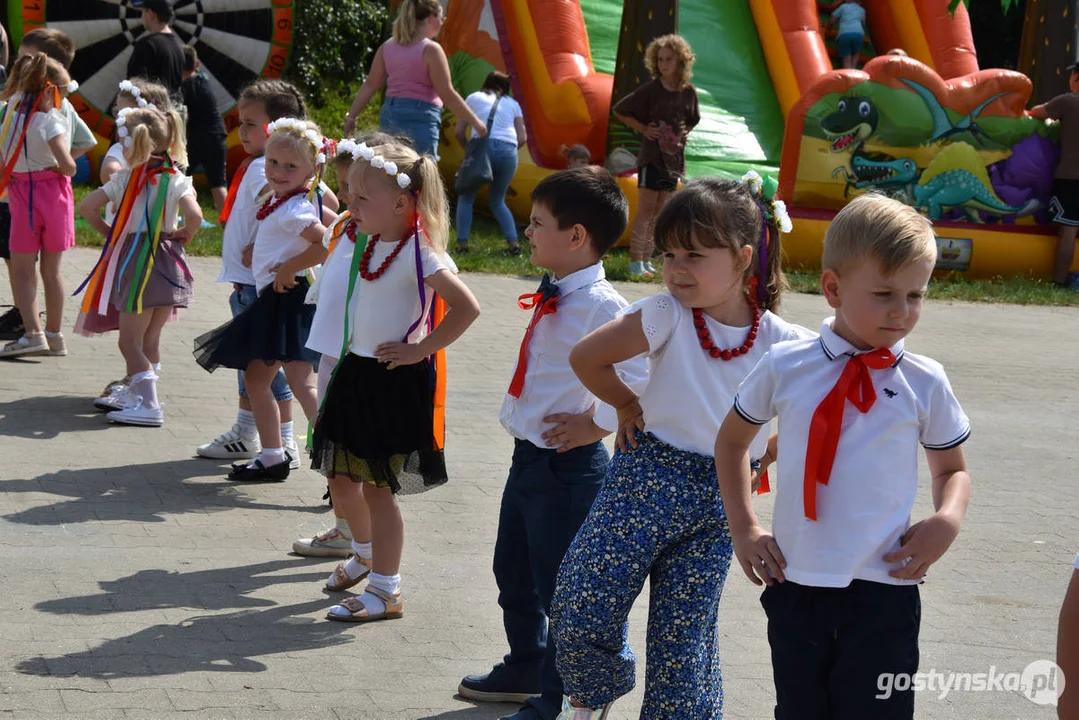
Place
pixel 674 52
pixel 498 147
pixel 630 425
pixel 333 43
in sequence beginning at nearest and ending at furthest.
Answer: pixel 630 425 → pixel 674 52 → pixel 498 147 → pixel 333 43

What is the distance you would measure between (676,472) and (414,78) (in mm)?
7354

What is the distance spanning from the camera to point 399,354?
14.3 ft

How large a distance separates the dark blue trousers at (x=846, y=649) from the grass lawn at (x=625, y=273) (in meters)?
8.78

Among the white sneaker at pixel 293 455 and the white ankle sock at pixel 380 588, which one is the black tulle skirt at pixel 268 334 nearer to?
the white sneaker at pixel 293 455

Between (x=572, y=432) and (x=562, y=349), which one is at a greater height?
(x=562, y=349)

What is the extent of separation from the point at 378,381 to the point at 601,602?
1503 mm

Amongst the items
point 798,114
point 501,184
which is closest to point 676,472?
point 501,184

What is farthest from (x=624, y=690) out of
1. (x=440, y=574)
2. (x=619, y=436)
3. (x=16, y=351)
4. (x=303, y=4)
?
(x=303, y=4)

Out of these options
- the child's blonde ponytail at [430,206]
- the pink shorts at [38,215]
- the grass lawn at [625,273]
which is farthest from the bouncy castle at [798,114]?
the child's blonde ponytail at [430,206]

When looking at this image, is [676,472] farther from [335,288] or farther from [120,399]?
[120,399]

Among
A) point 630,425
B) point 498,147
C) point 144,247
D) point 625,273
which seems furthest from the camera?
point 498,147

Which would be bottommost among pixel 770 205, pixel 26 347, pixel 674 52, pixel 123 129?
pixel 26 347

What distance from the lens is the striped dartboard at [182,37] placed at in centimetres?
1330

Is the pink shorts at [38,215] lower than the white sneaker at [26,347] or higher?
higher
